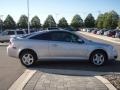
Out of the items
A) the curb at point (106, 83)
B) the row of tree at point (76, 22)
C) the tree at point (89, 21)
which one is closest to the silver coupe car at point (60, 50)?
the curb at point (106, 83)

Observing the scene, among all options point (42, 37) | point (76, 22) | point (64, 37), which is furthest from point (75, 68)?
point (76, 22)

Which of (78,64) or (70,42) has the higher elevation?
(70,42)

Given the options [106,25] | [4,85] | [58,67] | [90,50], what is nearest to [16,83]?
[4,85]

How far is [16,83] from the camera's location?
8.96 metres

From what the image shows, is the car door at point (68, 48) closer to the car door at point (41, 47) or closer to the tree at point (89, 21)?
the car door at point (41, 47)

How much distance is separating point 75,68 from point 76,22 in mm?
141074

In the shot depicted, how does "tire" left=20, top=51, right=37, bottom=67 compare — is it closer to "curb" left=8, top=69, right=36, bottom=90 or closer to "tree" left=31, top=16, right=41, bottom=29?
"curb" left=8, top=69, right=36, bottom=90

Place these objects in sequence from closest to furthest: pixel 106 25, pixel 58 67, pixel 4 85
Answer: pixel 4 85
pixel 58 67
pixel 106 25

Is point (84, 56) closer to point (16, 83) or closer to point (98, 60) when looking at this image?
point (98, 60)

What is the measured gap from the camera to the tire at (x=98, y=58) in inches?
493

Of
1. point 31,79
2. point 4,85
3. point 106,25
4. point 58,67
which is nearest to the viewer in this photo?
point 4,85

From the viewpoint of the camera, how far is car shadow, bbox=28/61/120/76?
35.7 feet

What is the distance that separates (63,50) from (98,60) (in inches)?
59.6

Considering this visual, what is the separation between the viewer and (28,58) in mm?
12469
